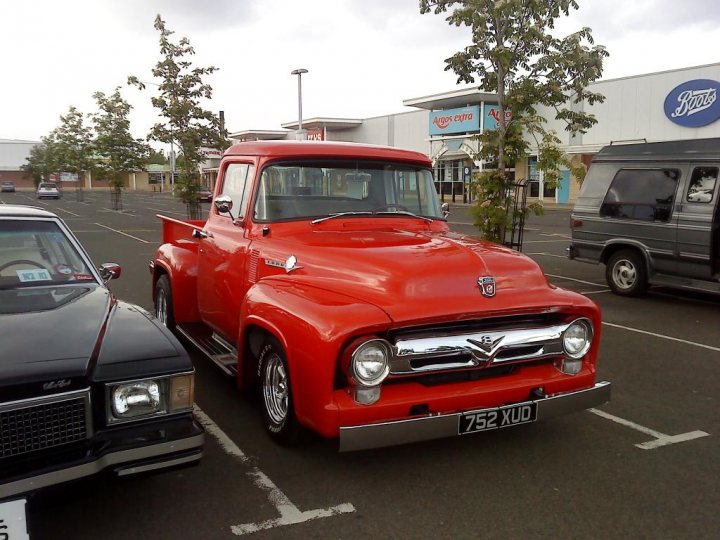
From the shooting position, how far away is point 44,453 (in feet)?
8.95

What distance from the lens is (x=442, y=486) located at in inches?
147

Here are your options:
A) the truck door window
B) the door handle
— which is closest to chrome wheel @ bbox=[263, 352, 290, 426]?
the truck door window

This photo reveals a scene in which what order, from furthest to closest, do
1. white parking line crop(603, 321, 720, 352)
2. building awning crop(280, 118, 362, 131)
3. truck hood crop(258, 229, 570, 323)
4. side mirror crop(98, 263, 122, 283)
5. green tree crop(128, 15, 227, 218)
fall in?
building awning crop(280, 118, 362, 131) < green tree crop(128, 15, 227, 218) < white parking line crop(603, 321, 720, 352) < side mirror crop(98, 263, 122, 283) < truck hood crop(258, 229, 570, 323)

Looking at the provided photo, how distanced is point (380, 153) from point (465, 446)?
2.47 meters

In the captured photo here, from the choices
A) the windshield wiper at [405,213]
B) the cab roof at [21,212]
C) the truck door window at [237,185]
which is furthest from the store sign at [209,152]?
the windshield wiper at [405,213]

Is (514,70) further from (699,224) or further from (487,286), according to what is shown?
(487,286)

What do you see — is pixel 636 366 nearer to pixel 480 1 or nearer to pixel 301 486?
pixel 301 486

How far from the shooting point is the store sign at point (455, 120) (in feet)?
136

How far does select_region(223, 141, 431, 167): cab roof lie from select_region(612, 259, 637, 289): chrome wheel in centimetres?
608

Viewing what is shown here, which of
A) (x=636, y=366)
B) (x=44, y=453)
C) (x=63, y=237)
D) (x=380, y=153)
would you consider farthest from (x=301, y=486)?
(x=636, y=366)

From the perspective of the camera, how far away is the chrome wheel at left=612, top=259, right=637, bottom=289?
10.2 metres

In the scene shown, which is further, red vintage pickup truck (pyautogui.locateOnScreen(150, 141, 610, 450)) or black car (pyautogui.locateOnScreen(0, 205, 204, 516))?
red vintage pickup truck (pyautogui.locateOnScreen(150, 141, 610, 450))

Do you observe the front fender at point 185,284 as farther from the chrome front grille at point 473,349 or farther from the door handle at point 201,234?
the chrome front grille at point 473,349

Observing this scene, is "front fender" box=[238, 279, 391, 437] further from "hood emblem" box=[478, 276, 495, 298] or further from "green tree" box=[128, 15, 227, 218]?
"green tree" box=[128, 15, 227, 218]
